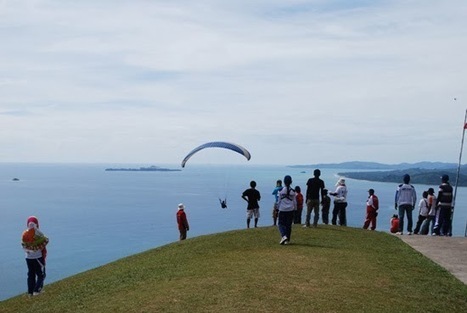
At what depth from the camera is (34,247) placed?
13.7 metres

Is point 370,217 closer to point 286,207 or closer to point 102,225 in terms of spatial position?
point 286,207

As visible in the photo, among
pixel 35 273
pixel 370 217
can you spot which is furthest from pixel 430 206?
pixel 35 273

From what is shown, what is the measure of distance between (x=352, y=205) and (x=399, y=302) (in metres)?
168

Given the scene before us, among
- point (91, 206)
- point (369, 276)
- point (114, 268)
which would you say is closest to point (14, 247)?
point (91, 206)

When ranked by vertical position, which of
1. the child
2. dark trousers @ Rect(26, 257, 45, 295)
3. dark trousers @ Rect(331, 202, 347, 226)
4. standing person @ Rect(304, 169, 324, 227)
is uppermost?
standing person @ Rect(304, 169, 324, 227)

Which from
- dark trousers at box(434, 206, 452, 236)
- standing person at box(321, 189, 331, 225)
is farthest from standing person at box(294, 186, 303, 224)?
dark trousers at box(434, 206, 452, 236)

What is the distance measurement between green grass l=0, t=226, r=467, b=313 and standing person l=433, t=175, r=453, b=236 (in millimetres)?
4053

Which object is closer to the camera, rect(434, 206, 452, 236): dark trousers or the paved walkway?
the paved walkway

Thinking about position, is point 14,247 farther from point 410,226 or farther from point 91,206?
point 410,226

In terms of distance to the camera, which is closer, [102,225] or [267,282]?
[267,282]

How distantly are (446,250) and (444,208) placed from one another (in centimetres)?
425

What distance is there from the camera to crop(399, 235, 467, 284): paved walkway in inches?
600

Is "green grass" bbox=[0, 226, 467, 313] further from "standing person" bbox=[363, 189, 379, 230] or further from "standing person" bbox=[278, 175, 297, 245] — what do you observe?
"standing person" bbox=[363, 189, 379, 230]

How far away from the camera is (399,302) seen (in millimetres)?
11023
